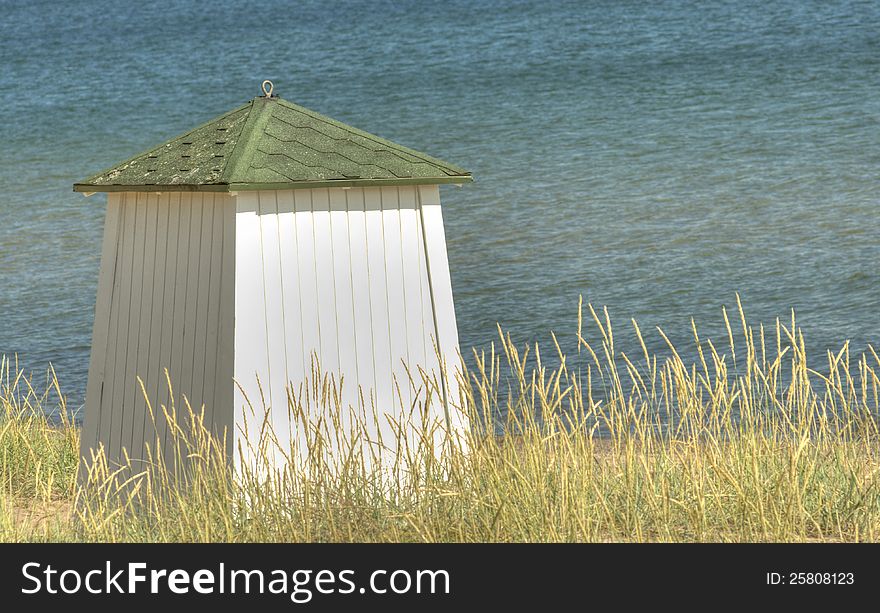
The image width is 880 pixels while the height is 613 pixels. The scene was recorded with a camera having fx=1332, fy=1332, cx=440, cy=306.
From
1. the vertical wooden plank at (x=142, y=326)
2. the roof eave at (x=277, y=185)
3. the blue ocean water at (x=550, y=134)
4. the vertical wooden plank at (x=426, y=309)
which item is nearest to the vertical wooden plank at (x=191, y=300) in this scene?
the roof eave at (x=277, y=185)

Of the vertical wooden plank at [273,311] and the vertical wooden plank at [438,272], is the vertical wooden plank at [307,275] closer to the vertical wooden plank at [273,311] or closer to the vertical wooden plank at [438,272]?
the vertical wooden plank at [273,311]

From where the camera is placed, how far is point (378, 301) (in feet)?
18.5

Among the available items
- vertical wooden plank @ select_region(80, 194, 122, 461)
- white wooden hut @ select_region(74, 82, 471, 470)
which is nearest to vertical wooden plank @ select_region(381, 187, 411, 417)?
white wooden hut @ select_region(74, 82, 471, 470)

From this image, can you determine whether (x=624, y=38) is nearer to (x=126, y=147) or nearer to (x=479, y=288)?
(x=126, y=147)

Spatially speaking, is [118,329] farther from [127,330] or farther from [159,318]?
[159,318]

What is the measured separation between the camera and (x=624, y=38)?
37344 millimetres

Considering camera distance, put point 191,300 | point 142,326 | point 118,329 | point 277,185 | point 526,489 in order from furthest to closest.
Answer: point 118,329 → point 142,326 → point 191,300 → point 277,185 → point 526,489

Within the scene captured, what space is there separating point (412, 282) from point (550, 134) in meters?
20.0

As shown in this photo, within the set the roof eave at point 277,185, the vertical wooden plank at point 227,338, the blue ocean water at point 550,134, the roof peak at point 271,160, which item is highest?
the blue ocean water at point 550,134

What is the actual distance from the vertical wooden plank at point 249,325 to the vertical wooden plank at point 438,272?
29.8 inches

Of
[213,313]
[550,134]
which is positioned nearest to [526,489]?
[213,313]

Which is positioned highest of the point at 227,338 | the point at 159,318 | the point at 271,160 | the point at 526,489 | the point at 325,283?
the point at 271,160

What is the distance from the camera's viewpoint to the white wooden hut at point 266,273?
5.36 meters
